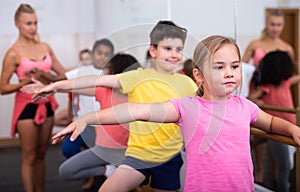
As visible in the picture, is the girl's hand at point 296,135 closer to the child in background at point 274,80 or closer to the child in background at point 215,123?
the child in background at point 215,123

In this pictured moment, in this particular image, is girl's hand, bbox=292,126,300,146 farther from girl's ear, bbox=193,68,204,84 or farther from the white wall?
the white wall

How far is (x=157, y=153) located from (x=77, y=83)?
0.46 meters

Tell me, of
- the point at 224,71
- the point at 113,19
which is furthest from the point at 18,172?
Result: the point at 224,71

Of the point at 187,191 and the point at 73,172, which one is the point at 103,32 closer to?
the point at 73,172

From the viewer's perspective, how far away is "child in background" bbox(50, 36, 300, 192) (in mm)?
1643

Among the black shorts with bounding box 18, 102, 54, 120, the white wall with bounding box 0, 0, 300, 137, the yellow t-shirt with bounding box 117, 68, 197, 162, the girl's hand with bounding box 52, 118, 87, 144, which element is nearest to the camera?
the girl's hand with bounding box 52, 118, 87, 144

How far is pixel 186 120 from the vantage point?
1.69m

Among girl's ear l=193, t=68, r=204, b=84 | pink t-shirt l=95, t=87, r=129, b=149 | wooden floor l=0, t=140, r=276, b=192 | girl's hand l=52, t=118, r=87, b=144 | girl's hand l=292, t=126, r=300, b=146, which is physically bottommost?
wooden floor l=0, t=140, r=276, b=192

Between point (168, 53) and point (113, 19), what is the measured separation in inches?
162

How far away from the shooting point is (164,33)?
2127mm

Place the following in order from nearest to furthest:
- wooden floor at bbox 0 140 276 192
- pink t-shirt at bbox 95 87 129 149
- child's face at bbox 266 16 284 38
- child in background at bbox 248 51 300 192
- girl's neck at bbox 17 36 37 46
Answer: pink t-shirt at bbox 95 87 129 149
girl's neck at bbox 17 36 37 46
child in background at bbox 248 51 300 192
wooden floor at bbox 0 140 276 192
child's face at bbox 266 16 284 38

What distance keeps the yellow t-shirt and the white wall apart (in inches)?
125

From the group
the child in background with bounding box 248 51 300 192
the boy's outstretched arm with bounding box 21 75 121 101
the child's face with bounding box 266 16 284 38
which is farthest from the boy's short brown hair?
the child's face with bounding box 266 16 284 38

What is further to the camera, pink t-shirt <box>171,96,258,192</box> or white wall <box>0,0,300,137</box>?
white wall <box>0,0,300,137</box>
